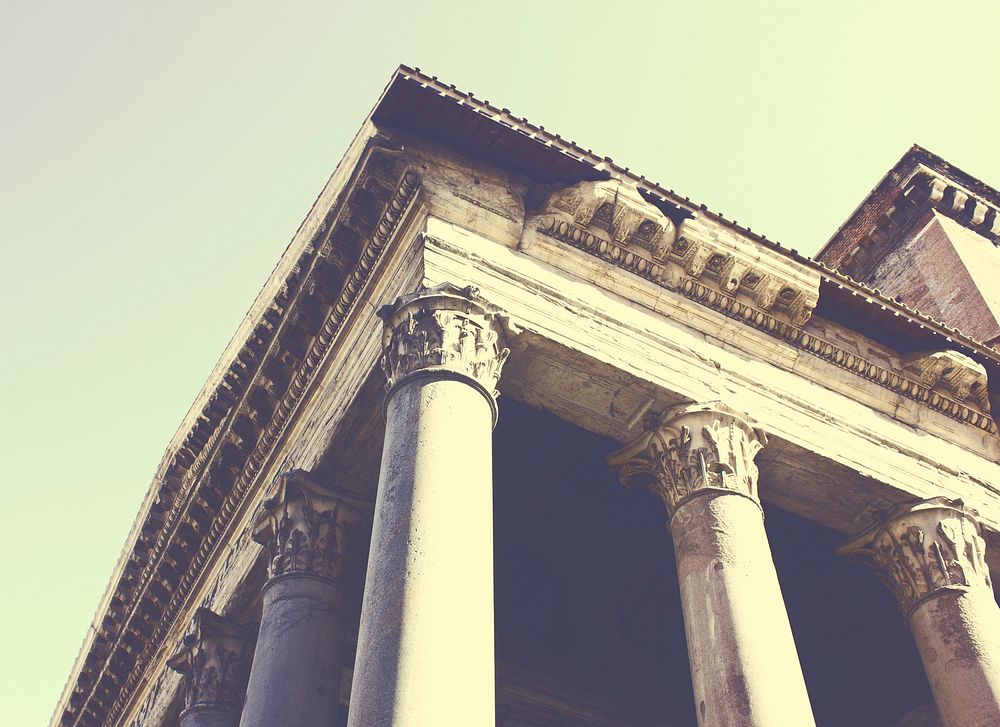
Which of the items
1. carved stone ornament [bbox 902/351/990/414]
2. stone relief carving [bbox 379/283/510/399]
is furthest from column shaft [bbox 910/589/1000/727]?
stone relief carving [bbox 379/283/510/399]

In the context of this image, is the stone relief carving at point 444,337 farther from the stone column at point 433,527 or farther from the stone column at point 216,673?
the stone column at point 216,673

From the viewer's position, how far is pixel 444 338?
6840 mm

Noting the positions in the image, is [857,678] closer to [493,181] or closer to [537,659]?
[537,659]

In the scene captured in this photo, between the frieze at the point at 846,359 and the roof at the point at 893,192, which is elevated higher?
the roof at the point at 893,192

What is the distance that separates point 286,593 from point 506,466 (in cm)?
312

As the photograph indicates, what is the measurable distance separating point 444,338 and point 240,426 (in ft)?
13.4

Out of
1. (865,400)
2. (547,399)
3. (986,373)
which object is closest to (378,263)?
(547,399)

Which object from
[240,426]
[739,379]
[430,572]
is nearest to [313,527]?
[240,426]

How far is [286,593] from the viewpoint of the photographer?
795cm

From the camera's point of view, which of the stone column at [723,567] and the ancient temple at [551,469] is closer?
the stone column at [723,567]

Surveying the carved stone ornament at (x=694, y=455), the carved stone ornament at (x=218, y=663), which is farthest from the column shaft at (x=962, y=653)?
the carved stone ornament at (x=218, y=663)

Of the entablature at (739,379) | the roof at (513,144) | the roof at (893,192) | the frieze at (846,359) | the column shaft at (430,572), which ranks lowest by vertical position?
the column shaft at (430,572)

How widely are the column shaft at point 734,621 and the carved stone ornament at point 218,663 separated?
4954mm

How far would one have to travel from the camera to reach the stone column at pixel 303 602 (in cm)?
751
